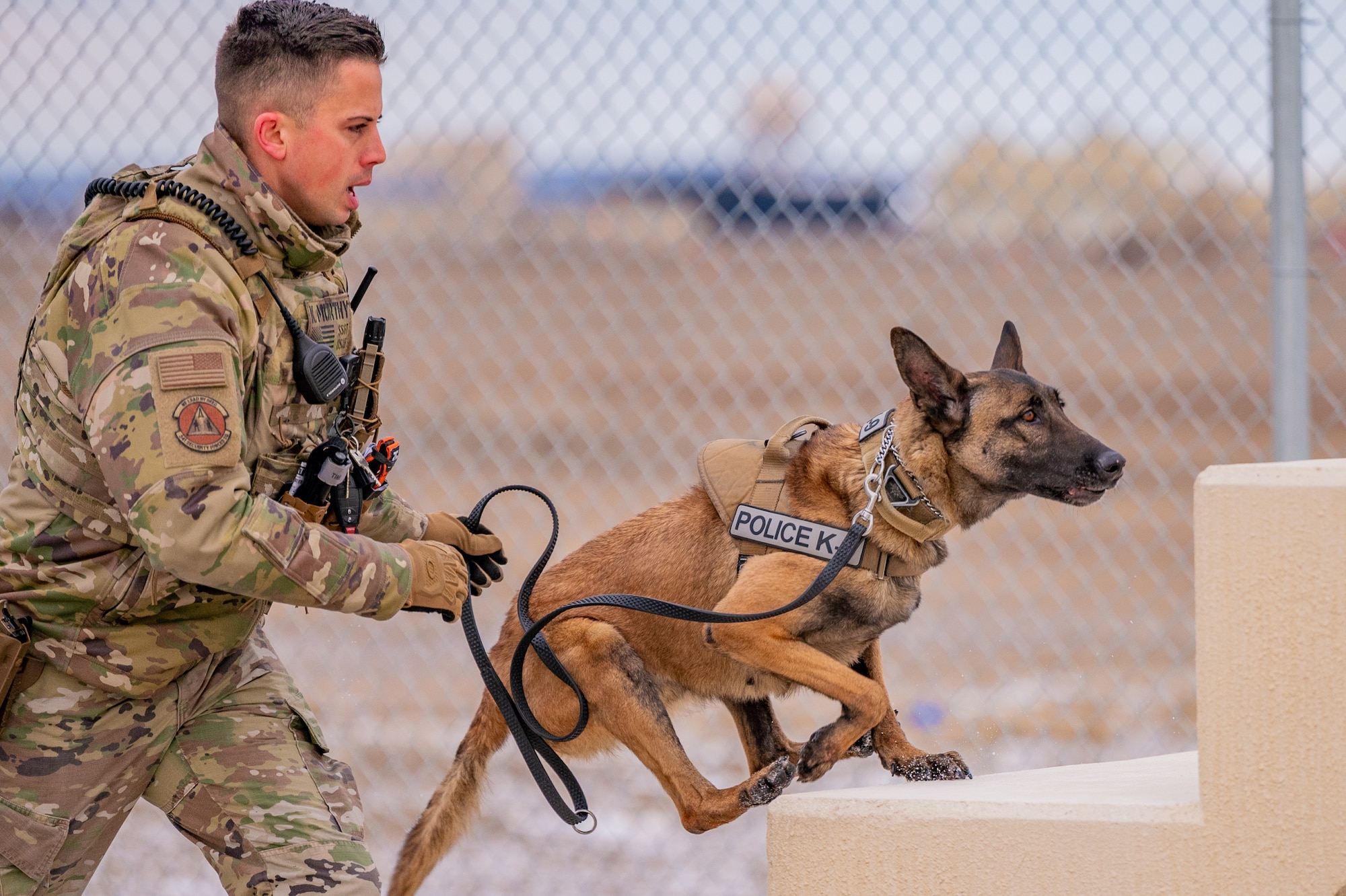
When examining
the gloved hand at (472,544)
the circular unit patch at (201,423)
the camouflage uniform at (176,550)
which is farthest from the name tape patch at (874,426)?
the circular unit patch at (201,423)

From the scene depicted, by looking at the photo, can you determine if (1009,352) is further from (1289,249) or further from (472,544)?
(472,544)

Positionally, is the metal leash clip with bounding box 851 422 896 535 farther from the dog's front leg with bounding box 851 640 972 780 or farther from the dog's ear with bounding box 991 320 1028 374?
the dog's ear with bounding box 991 320 1028 374

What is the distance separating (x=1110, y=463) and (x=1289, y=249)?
90 centimetres

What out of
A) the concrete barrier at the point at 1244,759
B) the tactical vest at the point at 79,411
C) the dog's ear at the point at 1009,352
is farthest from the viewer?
the dog's ear at the point at 1009,352

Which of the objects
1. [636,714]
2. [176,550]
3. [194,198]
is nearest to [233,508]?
[176,550]

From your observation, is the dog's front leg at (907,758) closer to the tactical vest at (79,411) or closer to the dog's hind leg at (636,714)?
the dog's hind leg at (636,714)

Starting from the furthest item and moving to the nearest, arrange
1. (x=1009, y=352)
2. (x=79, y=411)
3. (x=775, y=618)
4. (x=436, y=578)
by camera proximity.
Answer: (x=1009, y=352) → (x=775, y=618) → (x=436, y=578) → (x=79, y=411)

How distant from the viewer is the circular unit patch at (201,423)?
1842 mm

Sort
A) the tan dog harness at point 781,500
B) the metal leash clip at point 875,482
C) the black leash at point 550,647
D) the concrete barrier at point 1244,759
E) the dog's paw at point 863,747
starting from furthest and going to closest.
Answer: the dog's paw at point 863,747 → the tan dog harness at point 781,500 → the metal leash clip at point 875,482 → the black leash at point 550,647 → the concrete barrier at point 1244,759

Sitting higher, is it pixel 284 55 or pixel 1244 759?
pixel 284 55

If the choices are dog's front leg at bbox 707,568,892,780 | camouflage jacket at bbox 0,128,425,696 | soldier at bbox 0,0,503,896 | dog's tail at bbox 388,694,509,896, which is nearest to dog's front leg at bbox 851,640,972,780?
dog's front leg at bbox 707,568,892,780

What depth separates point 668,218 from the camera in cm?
488

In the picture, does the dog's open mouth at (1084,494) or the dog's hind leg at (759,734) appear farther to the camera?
the dog's hind leg at (759,734)

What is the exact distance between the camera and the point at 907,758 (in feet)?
9.07
